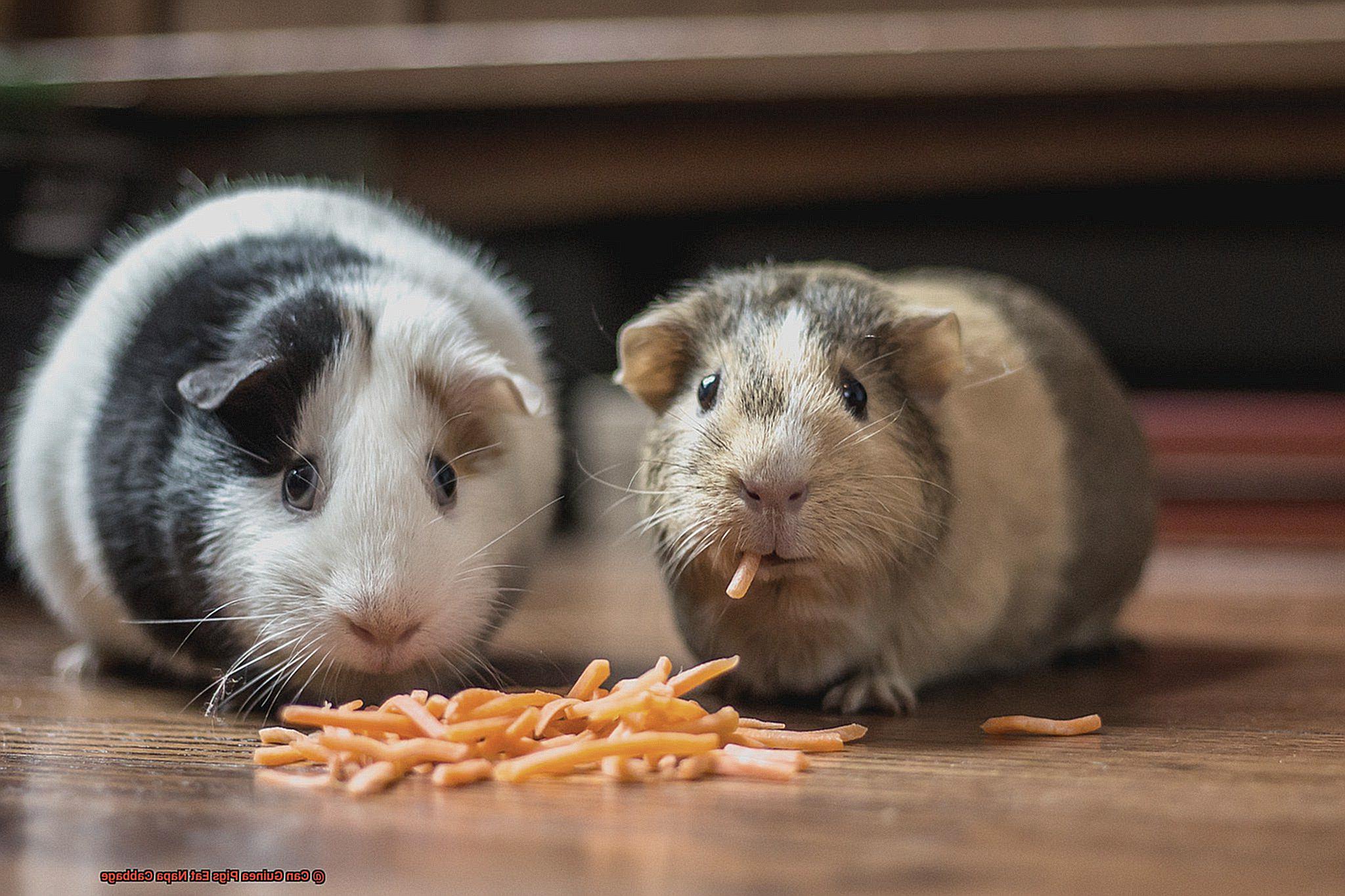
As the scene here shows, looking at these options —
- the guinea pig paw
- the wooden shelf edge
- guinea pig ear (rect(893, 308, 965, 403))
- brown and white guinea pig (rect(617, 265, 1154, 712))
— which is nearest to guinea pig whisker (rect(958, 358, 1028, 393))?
brown and white guinea pig (rect(617, 265, 1154, 712))

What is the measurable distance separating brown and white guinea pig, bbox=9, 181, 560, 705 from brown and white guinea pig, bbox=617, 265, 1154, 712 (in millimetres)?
348

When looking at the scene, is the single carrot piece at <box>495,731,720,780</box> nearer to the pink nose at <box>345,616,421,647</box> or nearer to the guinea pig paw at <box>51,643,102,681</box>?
the pink nose at <box>345,616,421,647</box>

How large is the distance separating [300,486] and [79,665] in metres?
1.05

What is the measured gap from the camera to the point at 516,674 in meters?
2.62

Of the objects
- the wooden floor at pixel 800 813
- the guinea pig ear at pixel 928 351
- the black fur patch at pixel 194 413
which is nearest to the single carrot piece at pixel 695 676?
the wooden floor at pixel 800 813

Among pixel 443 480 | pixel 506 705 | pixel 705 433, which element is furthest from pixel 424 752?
pixel 705 433

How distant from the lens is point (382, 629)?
80.0 inches

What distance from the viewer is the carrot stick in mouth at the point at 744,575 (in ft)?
6.75

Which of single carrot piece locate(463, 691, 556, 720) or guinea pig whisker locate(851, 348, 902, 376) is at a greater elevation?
guinea pig whisker locate(851, 348, 902, 376)

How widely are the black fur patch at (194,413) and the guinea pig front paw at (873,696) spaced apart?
1098 mm

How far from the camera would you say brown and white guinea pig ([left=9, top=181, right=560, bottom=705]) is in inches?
82.4

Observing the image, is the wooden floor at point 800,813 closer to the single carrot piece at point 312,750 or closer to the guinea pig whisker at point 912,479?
the single carrot piece at point 312,750

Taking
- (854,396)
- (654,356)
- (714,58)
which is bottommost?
(854,396)

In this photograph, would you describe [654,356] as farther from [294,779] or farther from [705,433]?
[294,779]
